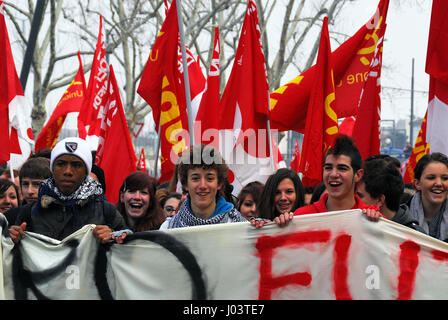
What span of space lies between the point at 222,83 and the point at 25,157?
43.6 ft

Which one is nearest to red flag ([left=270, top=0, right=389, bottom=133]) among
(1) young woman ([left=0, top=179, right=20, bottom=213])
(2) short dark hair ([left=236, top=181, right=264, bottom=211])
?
(2) short dark hair ([left=236, top=181, right=264, bottom=211])

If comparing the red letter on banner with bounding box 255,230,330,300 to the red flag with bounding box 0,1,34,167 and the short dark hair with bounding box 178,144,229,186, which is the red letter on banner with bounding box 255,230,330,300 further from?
the red flag with bounding box 0,1,34,167

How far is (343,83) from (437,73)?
168 cm

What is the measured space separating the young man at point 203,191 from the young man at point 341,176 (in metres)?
0.51

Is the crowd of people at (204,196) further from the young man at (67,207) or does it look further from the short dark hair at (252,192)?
the short dark hair at (252,192)

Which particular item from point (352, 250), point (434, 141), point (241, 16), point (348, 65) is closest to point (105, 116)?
point (348, 65)

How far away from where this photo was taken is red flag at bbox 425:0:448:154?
20.5 ft

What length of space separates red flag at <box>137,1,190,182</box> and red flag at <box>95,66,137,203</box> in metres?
0.39

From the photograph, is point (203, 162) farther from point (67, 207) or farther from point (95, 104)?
point (95, 104)

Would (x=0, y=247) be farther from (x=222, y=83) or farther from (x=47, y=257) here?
(x=222, y=83)

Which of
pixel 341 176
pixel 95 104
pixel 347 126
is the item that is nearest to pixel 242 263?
pixel 341 176

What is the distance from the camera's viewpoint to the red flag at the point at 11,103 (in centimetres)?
694

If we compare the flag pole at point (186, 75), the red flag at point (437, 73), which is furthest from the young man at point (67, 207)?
the red flag at point (437, 73)

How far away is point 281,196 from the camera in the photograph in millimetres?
5535
